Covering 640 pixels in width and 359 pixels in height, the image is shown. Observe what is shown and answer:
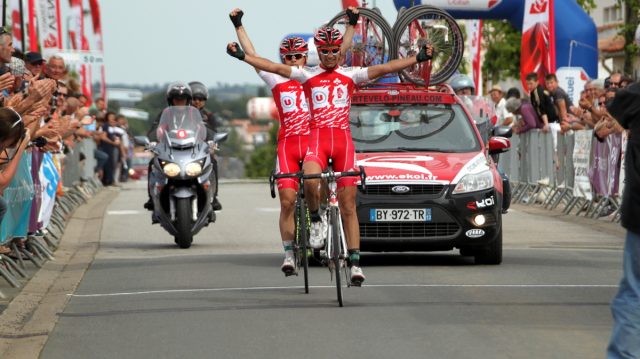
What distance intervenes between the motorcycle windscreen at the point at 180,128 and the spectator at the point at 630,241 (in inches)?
491

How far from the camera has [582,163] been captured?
2512cm

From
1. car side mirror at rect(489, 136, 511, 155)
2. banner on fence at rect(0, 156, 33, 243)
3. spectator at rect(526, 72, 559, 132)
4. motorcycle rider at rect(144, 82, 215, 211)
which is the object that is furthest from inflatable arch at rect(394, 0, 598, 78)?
banner on fence at rect(0, 156, 33, 243)

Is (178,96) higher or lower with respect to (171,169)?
higher

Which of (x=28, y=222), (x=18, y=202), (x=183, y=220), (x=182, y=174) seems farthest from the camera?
(x=182, y=174)

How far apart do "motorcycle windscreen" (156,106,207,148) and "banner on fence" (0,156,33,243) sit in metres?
3.45

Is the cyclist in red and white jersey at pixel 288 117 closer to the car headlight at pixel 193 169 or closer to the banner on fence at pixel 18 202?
the banner on fence at pixel 18 202

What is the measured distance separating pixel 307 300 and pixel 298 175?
944 mm

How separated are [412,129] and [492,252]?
1669 mm

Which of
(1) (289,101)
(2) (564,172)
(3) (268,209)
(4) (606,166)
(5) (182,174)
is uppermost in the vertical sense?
(1) (289,101)

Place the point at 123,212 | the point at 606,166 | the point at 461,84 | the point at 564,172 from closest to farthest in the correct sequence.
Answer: the point at 606,166 → the point at 564,172 → the point at 461,84 → the point at 123,212

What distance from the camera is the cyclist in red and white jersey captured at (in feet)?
44.4

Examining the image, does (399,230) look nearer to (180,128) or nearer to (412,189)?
(412,189)

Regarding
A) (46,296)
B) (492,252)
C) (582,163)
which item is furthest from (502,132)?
(582,163)

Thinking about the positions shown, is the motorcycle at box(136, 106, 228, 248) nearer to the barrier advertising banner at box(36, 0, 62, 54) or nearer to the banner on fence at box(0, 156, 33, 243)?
the banner on fence at box(0, 156, 33, 243)
